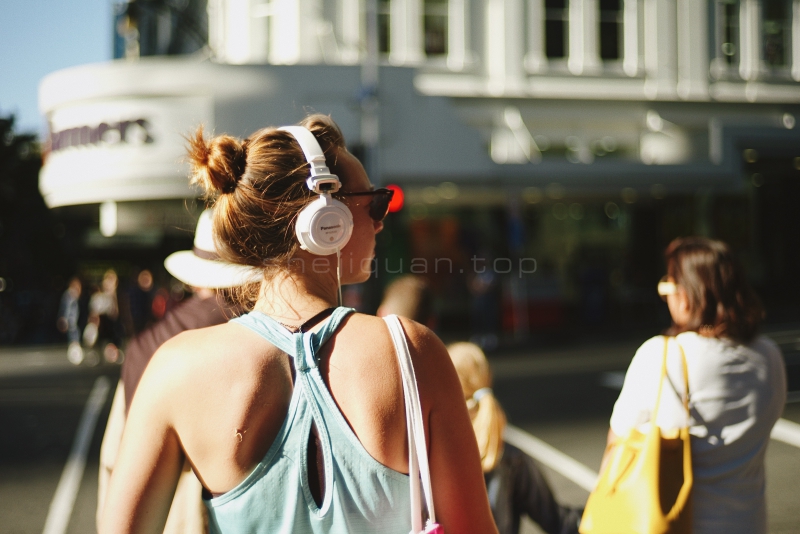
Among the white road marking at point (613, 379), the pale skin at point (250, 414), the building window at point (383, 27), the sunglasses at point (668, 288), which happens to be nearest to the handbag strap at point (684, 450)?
the sunglasses at point (668, 288)

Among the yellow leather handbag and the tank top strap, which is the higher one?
the tank top strap

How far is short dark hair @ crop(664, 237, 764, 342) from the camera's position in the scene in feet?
8.22

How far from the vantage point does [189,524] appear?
6.41 ft

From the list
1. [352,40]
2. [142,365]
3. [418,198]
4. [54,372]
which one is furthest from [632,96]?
[142,365]

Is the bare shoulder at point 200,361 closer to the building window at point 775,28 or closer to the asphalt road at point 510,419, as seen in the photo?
the asphalt road at point 510,419

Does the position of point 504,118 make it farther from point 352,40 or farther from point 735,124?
point 735,124

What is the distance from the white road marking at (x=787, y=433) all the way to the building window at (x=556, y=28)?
49.1ft

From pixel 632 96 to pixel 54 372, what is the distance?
53.5ft

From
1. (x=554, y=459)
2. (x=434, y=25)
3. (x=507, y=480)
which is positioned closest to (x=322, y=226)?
(x=507, y=480)

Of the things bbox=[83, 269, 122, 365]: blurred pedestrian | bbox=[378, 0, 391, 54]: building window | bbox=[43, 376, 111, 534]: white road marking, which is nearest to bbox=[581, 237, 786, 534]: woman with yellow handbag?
bbox=[43, 376, 111, 534]: white road marking

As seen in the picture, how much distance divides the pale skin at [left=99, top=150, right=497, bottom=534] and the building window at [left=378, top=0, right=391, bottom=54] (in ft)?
62.3

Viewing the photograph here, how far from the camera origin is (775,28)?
21.5 metres

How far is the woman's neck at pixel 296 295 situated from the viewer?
4.61ft

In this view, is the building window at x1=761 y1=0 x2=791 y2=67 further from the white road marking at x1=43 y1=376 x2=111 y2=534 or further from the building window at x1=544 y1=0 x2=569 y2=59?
the white road marking at x1=43 y1=376 x2=111 y2=534
